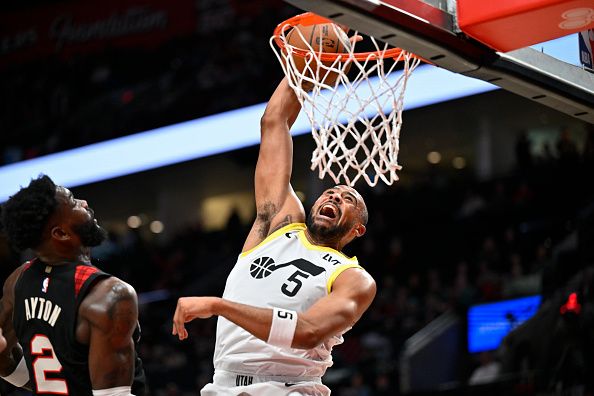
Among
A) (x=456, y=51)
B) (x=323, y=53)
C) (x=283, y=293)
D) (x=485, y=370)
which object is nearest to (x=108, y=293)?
A: (x=283, y=293)

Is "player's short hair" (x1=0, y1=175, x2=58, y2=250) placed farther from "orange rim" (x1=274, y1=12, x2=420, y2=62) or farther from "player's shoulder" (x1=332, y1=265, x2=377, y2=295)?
"orange rim" (x1=274, y1=12, x2=420, y2=62)

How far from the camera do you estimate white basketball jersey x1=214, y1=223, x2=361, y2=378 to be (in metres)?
4.24

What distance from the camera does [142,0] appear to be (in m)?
16.3

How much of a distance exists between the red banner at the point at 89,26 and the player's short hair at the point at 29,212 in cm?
1197

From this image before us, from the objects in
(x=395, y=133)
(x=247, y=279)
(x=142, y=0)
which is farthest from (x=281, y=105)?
(x=142, y=0)

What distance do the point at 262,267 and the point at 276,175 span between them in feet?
1.98

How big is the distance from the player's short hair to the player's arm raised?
1.12 m

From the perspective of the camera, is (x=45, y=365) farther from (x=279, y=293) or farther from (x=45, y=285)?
(x=279, y=293)

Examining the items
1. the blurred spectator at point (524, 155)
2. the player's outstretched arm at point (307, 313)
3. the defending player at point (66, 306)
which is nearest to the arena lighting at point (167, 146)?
the blurred spectator at point (524, 155)

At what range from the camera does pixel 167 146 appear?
15.1 m

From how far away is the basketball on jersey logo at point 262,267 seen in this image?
4.42 metres

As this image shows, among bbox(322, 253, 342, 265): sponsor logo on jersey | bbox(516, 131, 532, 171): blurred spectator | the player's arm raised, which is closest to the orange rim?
the player's arm raised

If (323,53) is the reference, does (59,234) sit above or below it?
below

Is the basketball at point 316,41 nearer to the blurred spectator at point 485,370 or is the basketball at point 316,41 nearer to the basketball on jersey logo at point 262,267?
the basketball on jersey logo at point 262,267
